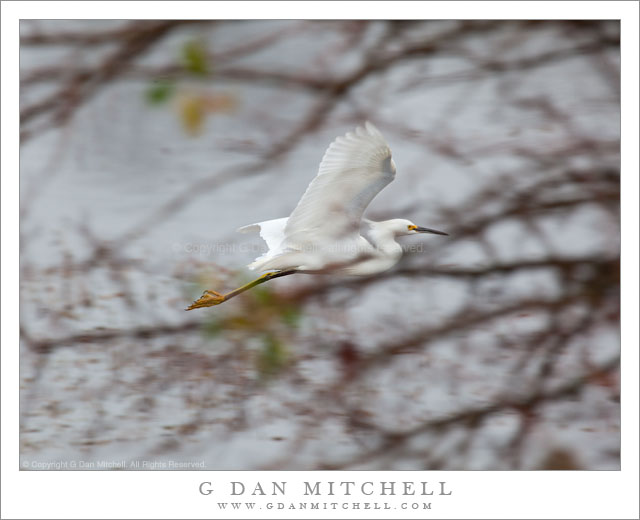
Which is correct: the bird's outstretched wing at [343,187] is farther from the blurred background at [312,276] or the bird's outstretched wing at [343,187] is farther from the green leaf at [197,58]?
the green leaf at [197,58]

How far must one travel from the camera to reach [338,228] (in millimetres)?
2018

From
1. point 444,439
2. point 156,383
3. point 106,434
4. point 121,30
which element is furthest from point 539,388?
point 121,30

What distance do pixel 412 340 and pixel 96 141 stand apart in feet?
3.63

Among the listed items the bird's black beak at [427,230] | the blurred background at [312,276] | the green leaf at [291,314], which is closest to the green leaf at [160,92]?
the blurred background at [312,276]

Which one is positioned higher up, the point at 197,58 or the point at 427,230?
the point at 197,58

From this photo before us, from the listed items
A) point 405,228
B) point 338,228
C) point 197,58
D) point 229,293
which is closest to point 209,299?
point 229,293

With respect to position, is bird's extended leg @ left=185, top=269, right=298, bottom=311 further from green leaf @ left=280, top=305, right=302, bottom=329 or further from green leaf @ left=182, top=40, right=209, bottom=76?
green leaf @ left=182, top=40, right=209, bottom=76

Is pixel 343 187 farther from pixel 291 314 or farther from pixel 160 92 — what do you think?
pixel 160 92

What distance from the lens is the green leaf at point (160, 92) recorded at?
2.13 m

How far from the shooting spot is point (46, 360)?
2.11m

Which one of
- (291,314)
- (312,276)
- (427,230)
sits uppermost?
(427,230)

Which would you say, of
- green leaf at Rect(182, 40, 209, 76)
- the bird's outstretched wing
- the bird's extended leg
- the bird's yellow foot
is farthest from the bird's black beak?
green leaf at Rect(182, 40, 209, 76)

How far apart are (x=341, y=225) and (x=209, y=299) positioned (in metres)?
0.44

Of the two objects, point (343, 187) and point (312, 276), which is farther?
point (312, 276)
